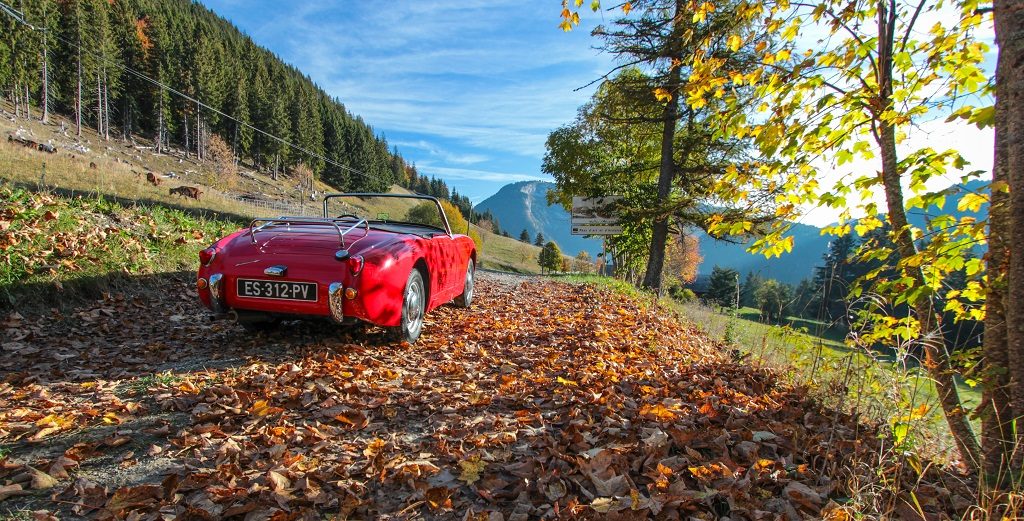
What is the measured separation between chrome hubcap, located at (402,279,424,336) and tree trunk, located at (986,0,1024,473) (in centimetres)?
427

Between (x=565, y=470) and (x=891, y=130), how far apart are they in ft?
11.8

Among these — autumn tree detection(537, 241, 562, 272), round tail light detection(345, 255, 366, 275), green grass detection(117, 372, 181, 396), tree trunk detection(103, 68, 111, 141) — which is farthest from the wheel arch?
tree trunk detection(103, 68, 111, 141)

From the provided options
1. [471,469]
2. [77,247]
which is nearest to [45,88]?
[77,247]

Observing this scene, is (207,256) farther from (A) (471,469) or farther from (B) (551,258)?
(B) (551,258)

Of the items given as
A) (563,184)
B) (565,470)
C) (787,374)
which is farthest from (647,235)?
(565,470)

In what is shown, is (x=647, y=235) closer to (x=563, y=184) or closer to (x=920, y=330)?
(x=563, y=184)

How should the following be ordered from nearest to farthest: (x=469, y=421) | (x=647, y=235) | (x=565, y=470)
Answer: (x=565, y=470)
(x=469, y=421)
(x=647, y=235)

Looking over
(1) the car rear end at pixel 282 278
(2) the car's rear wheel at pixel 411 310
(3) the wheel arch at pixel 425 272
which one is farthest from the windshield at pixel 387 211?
(1) the car rear end at pixel 282 278

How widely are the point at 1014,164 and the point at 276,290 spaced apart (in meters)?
4.96

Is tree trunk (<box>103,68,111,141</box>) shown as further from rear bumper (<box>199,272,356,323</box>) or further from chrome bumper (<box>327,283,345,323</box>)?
chrome bumper (<box>327,283,345,323</box>)

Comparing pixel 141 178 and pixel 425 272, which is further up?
pixel 141 178

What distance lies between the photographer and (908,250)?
3357mm

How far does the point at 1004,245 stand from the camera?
9.00ft

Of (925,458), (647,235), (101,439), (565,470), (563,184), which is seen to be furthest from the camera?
(563,184)
